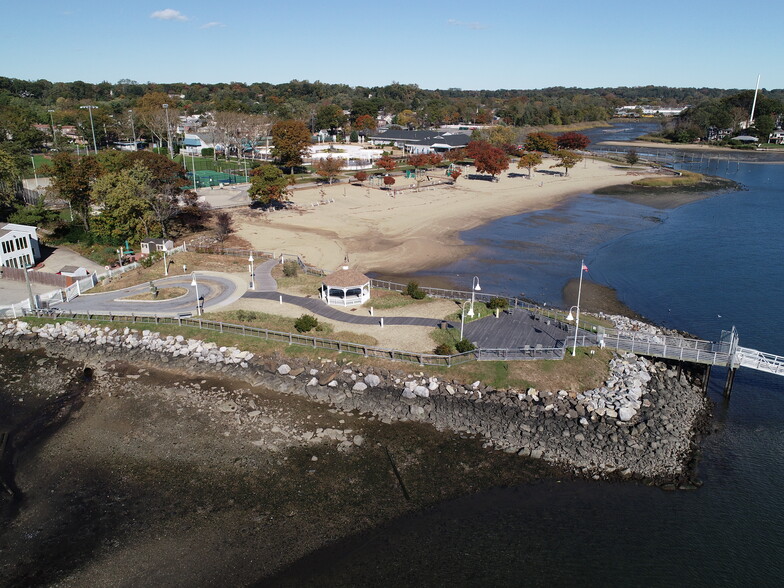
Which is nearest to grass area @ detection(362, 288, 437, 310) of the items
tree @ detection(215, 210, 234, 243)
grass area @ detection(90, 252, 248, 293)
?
grass area @ detection(90, 252, 248, 293)

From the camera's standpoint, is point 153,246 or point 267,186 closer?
point 153,246

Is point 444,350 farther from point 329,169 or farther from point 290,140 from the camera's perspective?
point 290,140

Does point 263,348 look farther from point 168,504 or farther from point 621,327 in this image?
point 621,327

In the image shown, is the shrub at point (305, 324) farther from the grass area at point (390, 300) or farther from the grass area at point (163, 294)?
the grass area at point (163, 294)

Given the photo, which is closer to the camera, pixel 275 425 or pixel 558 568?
pixel 558 568

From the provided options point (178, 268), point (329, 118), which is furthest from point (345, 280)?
point (329, 118)

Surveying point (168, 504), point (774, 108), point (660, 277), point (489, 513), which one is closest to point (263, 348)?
point (168, 504)
